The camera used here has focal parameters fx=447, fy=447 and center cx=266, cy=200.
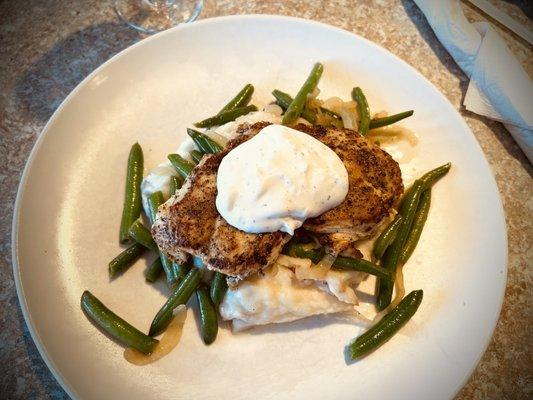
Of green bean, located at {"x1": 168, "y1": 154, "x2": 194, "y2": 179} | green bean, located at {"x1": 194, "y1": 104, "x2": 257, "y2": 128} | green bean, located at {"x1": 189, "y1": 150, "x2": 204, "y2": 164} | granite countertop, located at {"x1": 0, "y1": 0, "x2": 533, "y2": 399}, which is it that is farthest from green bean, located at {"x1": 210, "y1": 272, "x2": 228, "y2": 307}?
granite countertop, located at {"x1": 0, "y1": 0, "x2": 533, "y2": 399}

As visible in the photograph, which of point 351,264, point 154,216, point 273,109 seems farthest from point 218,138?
point 351,264

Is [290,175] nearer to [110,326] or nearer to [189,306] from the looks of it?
[189,306]

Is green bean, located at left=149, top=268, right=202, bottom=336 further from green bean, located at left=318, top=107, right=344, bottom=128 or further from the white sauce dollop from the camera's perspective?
green bean, located at left=318, top=107, right=344, bottom=128

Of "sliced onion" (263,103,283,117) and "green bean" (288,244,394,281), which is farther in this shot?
"sliced onion" (263,103,283,117)

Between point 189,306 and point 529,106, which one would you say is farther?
point 529,106

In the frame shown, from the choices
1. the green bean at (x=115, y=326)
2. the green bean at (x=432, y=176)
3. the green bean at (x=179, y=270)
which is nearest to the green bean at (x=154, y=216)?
the green bean at (x=179, y=270)

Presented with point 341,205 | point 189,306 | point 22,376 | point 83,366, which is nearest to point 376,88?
point 341,205
